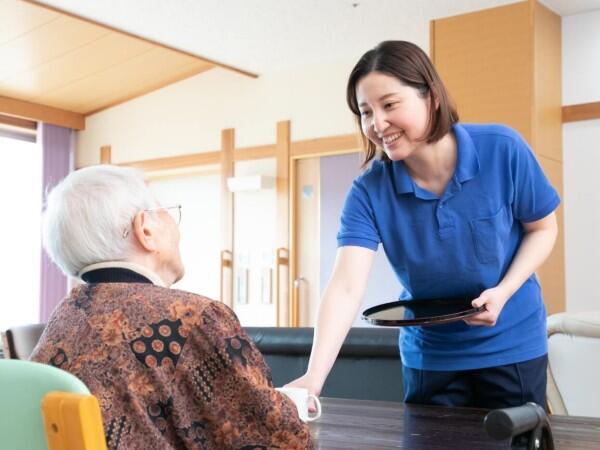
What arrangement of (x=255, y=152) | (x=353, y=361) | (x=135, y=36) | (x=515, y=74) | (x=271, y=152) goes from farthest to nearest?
1. (x=255, y=152)
2. (x=271, y=152)
3. (x=135, y=36)
4. (x=515, y=74)
5. (x=353, y=361)

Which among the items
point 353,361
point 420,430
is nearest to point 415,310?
point 420,430

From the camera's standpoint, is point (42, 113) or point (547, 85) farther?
point (42, 113)

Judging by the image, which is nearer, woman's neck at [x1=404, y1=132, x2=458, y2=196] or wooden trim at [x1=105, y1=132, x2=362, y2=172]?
woman's neck at [x1=404, y1=132, x2=458, y2=196]

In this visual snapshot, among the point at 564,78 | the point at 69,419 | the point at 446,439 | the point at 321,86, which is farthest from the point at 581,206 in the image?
the point at 69,419

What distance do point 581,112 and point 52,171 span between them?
17.2ft

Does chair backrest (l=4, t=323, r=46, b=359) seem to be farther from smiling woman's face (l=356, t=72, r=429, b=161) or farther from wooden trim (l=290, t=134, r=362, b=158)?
wooden trim (l=290, t=134, r=362, b=158)

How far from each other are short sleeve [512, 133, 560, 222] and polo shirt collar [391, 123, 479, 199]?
8 centimetres

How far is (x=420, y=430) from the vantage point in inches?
53.5

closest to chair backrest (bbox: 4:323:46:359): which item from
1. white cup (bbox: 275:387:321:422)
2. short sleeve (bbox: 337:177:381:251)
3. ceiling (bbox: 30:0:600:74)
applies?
short sleeve (bbox: 337:177:381:251)

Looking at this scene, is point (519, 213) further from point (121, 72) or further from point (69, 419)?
point (121, 72)

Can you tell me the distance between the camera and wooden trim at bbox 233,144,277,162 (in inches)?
267

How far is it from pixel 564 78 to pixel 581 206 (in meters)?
0.88

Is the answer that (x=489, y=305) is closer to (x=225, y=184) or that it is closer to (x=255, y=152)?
(x=255, y=152)

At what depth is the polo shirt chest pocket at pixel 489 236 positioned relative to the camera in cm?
156
